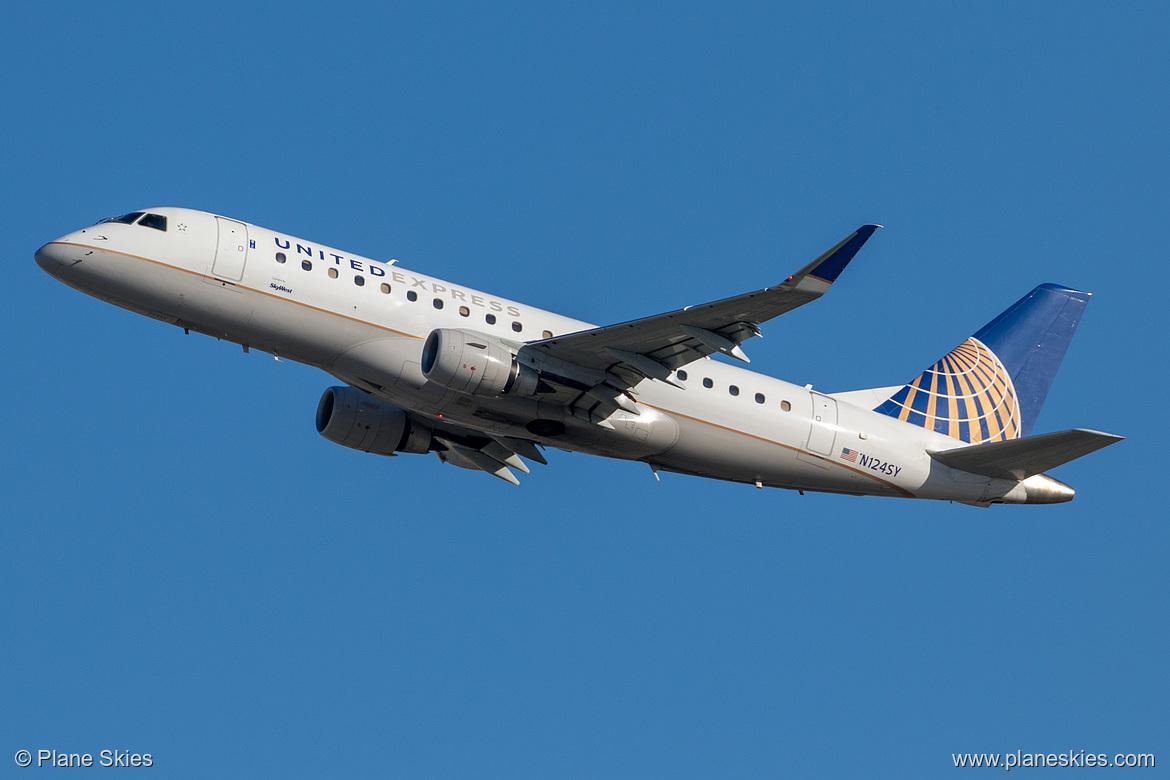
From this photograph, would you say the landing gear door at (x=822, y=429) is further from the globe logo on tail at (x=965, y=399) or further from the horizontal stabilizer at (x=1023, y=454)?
the horizontal stabilizer at (x=1023, y=454)

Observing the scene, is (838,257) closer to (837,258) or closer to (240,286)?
(837,258)

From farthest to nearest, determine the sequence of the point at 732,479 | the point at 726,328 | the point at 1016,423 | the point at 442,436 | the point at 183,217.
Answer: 1. the point at 1016,423
2. the point at 442,436
3. the point at 732,479
4. the point at 183,217
5. the point at 726,328

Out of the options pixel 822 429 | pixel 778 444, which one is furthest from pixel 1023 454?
pixel 778 444

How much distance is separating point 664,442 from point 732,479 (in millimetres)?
2887

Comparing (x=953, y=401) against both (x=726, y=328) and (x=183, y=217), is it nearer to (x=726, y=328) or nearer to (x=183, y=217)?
(x=726, y=328)

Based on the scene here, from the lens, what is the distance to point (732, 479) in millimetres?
33125

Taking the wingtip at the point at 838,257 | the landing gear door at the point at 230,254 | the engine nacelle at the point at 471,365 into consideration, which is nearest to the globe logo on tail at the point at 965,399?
the wingtip at the point at 838,257

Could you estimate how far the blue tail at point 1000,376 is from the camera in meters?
36.4

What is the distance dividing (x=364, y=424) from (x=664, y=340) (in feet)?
32.7

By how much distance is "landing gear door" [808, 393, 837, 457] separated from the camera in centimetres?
3288

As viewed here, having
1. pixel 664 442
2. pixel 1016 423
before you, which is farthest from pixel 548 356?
pixel 1016 423

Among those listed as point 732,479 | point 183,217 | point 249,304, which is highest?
point 183,217

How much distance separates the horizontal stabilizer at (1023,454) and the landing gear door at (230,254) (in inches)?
763

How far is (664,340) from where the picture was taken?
94.9ft
